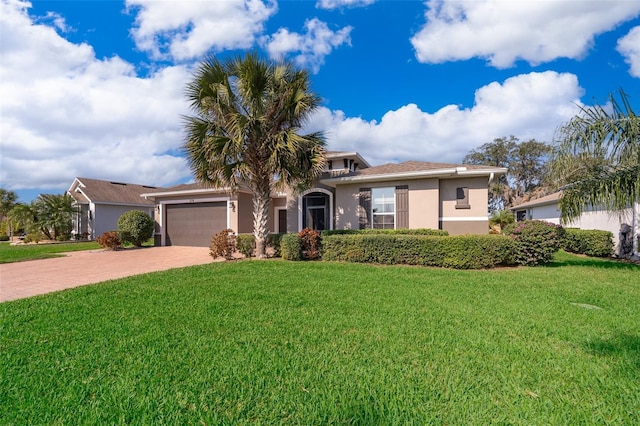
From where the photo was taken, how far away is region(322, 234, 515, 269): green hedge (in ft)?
33.6

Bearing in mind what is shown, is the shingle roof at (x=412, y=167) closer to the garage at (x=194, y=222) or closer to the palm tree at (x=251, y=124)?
the palm tree at (x=251, y=124)

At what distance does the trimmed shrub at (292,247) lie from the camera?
39.7 feet

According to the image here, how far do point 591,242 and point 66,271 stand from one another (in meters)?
20.7

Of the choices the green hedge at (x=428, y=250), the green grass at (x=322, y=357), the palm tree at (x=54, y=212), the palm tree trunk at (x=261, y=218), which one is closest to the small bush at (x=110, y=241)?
the palm tree at (x=54, y=212)

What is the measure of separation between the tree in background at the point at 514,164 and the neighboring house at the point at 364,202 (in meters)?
26.7

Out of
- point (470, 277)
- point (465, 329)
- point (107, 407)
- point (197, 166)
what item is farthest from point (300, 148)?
point (107, 407)

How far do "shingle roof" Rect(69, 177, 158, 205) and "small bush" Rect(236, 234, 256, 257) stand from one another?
54.7 ft

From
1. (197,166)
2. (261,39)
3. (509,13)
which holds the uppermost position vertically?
(261,39)

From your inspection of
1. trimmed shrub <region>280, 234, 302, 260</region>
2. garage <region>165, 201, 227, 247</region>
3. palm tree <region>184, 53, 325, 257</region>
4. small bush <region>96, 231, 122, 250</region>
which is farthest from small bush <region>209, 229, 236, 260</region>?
small bush <region>96, 231, 122, 250</region>

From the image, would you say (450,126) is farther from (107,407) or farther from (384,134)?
(107,407)

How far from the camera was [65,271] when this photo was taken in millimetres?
10609

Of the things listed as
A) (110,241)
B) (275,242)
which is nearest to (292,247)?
(275,242)

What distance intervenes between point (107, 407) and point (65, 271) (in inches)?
403

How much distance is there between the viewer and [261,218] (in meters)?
12.8
